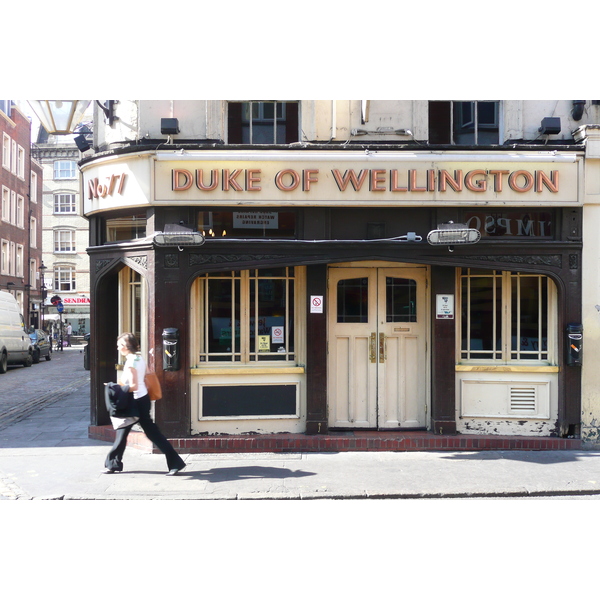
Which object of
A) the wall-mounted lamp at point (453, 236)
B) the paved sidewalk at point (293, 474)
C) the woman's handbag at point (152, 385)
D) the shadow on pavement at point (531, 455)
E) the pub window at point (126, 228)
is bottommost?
the paved sidewalk at point (293, 474)

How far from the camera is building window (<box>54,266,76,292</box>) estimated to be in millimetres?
50281

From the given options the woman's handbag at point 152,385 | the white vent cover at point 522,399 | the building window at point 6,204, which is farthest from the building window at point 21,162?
the white vent cover at point 522,399

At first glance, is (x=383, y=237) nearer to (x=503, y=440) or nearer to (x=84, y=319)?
(x=503, y=440)

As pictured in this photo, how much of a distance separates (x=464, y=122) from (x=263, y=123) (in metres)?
3.04

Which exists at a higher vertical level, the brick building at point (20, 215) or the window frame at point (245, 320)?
the brick building at point (20, 215)

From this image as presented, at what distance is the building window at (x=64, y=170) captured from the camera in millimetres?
50281

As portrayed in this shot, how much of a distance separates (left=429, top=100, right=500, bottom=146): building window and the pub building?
0.47 metres

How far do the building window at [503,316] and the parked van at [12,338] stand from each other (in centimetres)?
1742

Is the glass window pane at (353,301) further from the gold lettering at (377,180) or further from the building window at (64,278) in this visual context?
the building window at (64,278)

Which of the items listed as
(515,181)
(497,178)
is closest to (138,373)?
(497,178)

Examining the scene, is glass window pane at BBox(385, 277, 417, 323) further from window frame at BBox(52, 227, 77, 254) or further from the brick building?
window frame at BBox(52, 227, 77, 254)

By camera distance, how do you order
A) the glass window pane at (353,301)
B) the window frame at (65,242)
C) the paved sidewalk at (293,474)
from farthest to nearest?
the window frame at (65,242) → the glass window pane at (353,301) → the paved sidewalk at (293,474)

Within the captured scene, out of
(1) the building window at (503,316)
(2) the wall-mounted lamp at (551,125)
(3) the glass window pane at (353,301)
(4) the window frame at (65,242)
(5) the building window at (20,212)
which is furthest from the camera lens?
(4) the window frame at (65,242)

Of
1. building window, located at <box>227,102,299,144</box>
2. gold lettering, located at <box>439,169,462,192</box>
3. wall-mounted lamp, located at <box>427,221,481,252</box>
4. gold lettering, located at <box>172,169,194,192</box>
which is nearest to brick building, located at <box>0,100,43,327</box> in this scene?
building window, located at <box>227,102,299,144</box>
